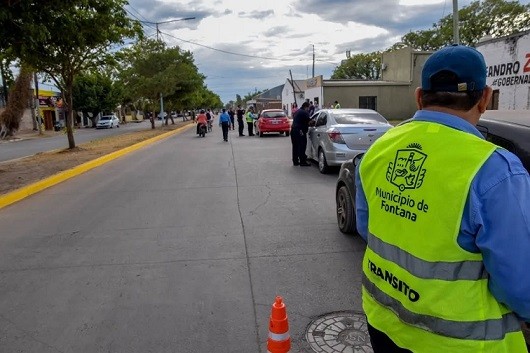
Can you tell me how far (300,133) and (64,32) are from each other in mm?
6919

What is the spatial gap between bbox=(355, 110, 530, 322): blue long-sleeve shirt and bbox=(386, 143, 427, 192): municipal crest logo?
18 centimetres

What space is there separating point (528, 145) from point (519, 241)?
237 cm

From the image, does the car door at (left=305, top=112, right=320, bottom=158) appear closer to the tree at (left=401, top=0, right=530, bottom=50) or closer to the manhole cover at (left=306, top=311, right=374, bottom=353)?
the manhole cover at (left=306, top=311, right=374, bottom=353)

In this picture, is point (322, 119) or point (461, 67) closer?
point (461, 67)

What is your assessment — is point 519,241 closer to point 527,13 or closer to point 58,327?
point 58,327

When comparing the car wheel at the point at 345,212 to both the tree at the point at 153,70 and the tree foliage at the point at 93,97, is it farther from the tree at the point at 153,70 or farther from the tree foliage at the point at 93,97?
the tree foliage at the point at 93,97

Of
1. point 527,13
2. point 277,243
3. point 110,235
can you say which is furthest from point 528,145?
point 527,13

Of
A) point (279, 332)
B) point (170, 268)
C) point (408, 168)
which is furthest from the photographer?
point (170, 268)

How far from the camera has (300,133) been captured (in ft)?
36.3

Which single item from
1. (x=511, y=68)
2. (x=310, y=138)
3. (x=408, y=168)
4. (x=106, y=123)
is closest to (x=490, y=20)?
(x=511, y=68)

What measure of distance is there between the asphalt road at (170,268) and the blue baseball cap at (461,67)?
2149 millimetres

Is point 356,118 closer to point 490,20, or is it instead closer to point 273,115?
point 273,115

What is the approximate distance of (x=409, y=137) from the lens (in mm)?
1490

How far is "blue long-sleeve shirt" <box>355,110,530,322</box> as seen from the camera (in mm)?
1228
